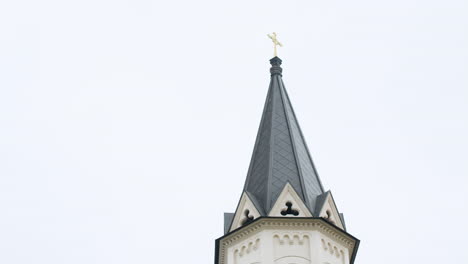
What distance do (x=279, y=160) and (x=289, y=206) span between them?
3.45 m

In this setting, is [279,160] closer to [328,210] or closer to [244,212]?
[244,212]

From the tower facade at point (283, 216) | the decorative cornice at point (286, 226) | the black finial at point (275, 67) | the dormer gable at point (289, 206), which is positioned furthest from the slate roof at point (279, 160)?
the black finial at point (275, 67)

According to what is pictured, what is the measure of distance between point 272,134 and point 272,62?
6009 mm

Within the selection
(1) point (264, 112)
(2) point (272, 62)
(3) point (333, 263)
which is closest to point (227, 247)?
(3) point (333, 263)

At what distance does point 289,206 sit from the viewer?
46312 millimetres

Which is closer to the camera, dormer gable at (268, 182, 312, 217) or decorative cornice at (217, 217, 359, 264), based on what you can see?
decorative cornice at (217, 217, 359, 264)

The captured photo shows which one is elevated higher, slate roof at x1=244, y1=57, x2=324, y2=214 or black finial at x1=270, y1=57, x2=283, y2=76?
black finial at x1=270, y1=57, x2=283, y2=76

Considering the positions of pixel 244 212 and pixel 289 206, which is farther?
pixel 244 212

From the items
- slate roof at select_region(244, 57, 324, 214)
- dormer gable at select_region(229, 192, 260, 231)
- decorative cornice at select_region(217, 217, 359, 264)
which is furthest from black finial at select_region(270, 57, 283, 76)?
decorative cornice at select_region(217, 217, 359, 264)

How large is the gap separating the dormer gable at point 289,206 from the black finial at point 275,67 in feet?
33.6

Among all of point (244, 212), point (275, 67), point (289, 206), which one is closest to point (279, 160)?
point (289, 206)

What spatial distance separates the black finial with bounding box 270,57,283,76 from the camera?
55.2 meters

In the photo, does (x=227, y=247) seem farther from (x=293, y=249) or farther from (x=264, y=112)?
(x=264, y=112)

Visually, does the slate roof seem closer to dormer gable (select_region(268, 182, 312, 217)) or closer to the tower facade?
the tower facade
